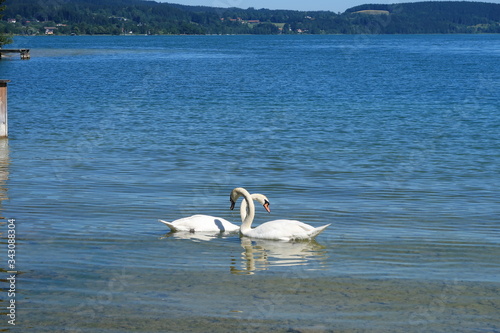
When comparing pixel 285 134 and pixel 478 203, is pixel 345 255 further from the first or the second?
pixel 285 134

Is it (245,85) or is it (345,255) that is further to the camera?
(245,85)

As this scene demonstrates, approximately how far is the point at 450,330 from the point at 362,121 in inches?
1059

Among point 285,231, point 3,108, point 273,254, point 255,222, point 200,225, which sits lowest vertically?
point 255,222

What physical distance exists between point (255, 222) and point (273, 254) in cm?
251

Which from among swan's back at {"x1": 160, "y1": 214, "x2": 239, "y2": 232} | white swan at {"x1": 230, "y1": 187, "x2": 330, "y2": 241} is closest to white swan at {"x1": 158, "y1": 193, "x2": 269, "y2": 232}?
swan's back at {"x1": 160, "y1": 214, "x2": 239, "y2": 232}

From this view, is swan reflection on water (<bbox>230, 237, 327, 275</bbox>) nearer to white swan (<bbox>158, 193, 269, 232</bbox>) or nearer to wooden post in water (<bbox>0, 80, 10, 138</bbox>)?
white swan (<bbox>158, 193, 269, 232</bbox>)

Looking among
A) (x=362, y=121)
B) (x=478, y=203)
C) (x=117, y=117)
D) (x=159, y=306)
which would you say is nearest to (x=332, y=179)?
(x=478, y=203)

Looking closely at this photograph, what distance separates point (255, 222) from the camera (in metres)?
14.1

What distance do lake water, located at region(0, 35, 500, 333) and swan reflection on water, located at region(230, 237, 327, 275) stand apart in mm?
49

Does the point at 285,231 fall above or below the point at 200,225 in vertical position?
above

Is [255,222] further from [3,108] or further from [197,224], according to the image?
[3,108]

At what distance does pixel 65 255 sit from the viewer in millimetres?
11172

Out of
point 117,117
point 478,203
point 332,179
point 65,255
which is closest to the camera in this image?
point 65,255

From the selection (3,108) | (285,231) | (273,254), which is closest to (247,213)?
(285,231)
